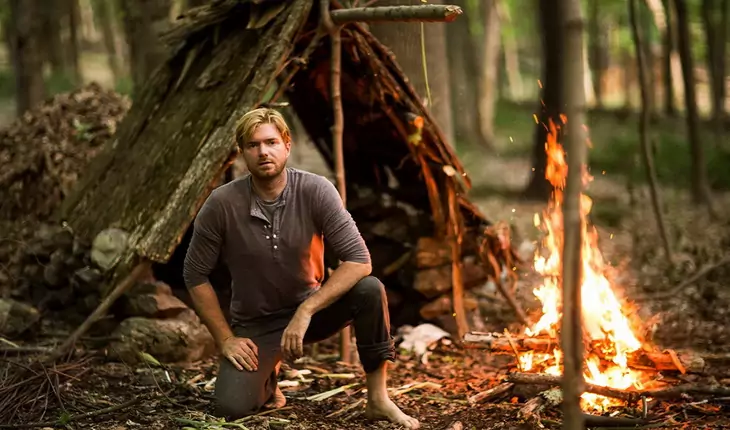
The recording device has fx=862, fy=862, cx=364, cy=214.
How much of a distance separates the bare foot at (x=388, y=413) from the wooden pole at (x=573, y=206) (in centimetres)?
152

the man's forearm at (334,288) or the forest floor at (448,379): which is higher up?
the man's forearm at (334,288)

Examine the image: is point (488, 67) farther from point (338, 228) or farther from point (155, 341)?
point (338, 228)

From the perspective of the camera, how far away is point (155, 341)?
5137 mm

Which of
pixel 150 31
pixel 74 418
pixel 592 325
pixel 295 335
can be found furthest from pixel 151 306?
pixel 150 31

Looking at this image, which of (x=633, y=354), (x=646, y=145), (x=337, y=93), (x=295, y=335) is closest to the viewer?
(x=295, y=335)

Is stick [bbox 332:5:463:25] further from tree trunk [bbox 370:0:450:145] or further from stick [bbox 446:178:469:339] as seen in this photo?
stick [bbox 446:178:469:339]

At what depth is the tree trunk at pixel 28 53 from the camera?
10.2 m

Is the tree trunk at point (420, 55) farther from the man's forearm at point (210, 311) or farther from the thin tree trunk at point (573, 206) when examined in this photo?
the thin tree trunk at point (573, 206)

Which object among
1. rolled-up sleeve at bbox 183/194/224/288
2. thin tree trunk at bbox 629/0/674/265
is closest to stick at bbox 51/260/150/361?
rolled-up sleeve at bbox 183/194/224/288

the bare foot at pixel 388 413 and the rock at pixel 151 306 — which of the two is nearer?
the bare foot at pixel 388 413

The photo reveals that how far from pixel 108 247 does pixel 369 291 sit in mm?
2204

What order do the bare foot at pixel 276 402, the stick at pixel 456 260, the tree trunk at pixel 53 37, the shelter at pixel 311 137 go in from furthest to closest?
1. the tree trunk at pixel 53 37
2. the stick at pixel 456 260
3. the shelter at pixel 311 137
4. the bare foot at pixel 276 402

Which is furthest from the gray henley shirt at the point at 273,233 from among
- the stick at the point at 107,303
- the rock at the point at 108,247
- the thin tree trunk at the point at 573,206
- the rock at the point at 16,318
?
the rock at the point at 16,318

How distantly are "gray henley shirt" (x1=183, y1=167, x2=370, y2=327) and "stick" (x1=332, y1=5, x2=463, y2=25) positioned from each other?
41.6 inches
